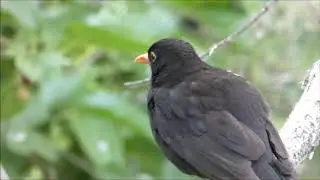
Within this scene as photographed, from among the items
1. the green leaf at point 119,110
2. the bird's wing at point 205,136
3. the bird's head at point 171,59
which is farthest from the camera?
the green leaf at point 119,110

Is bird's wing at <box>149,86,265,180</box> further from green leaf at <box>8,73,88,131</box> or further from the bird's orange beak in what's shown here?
green leaf at <box>8,73,88,131</box>

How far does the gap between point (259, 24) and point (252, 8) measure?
1.31 feet

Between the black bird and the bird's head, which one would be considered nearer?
the black bird

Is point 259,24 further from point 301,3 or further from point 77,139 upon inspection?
point 77,139

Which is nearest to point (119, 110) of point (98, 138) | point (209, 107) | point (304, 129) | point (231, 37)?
point (98, 138)

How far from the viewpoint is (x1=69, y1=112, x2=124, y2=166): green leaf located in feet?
22.1

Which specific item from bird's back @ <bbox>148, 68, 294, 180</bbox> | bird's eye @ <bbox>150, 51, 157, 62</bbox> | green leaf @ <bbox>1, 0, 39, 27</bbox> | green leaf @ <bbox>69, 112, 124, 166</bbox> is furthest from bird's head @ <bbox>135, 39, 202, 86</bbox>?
green leaf @ <bbox>69, 112, 124, 166</bbox>

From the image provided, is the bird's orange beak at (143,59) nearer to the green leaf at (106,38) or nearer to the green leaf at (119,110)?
the green leaf at (106,38)

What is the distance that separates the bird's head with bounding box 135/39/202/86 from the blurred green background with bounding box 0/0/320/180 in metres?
0.58

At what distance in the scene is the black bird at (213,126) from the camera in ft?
17.0

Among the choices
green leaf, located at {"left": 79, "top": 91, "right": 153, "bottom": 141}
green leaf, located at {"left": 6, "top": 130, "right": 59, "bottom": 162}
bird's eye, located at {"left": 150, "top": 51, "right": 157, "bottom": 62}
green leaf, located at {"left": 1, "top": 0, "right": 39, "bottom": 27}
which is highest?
green leaf, located at {"left": 1, "top": 0, "right": 39, "bottom": 27}

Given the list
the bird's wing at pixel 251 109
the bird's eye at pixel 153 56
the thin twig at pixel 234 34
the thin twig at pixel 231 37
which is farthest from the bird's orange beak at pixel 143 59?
the bird's wing at pixel 251 109

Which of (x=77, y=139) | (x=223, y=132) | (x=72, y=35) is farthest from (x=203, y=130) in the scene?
(x=77, y=139)

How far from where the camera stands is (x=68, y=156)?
713 centimetres
